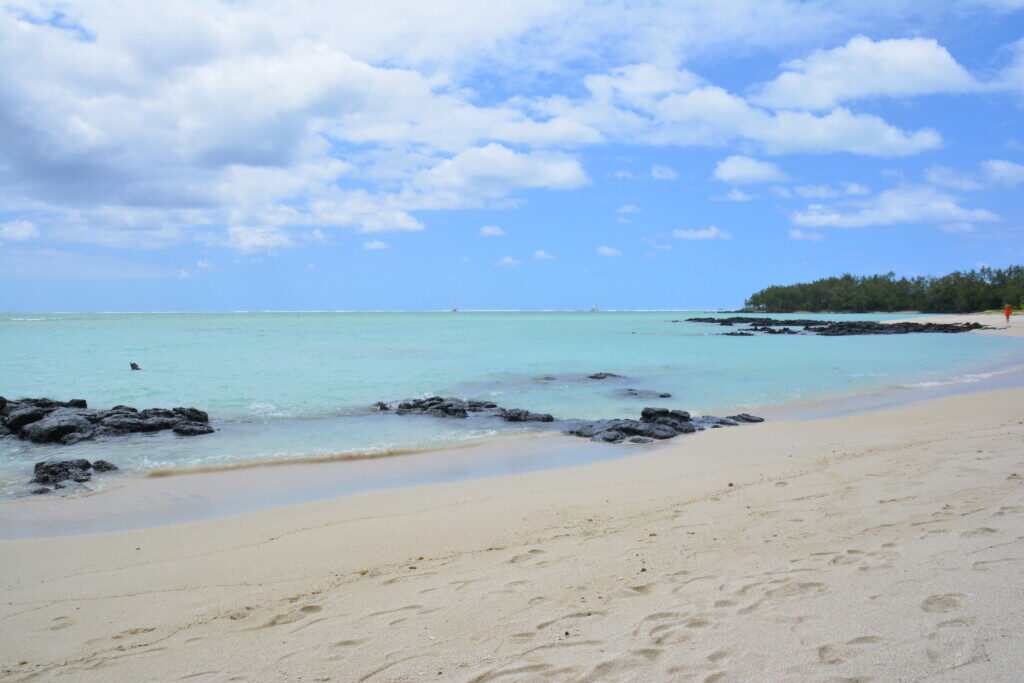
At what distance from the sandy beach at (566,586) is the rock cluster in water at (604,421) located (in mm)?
4369

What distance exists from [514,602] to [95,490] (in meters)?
7.46

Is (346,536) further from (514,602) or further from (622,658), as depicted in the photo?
(622,658)

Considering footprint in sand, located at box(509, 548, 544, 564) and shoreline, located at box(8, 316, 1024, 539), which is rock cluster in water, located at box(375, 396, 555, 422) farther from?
footprint in sand, located at box(509, 548, 544, 564)

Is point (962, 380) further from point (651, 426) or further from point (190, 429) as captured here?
point (190, 429)

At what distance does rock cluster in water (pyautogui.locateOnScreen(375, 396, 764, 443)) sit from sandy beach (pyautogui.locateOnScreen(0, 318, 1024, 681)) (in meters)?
4.37

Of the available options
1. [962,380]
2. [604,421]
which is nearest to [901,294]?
[962,380]

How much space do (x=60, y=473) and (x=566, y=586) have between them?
8.48 metres

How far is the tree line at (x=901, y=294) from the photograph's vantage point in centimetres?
9323

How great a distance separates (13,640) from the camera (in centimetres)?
407

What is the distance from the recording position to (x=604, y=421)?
44.5ft

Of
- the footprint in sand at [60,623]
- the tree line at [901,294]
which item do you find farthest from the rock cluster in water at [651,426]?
the tree line at [901,294]

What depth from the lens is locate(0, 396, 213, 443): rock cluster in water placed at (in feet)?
41.1

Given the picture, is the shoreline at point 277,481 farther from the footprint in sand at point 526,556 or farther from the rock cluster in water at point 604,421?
the footprint in sand at point 526,556

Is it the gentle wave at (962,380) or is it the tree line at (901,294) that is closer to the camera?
the gentle wave at (962,380)
